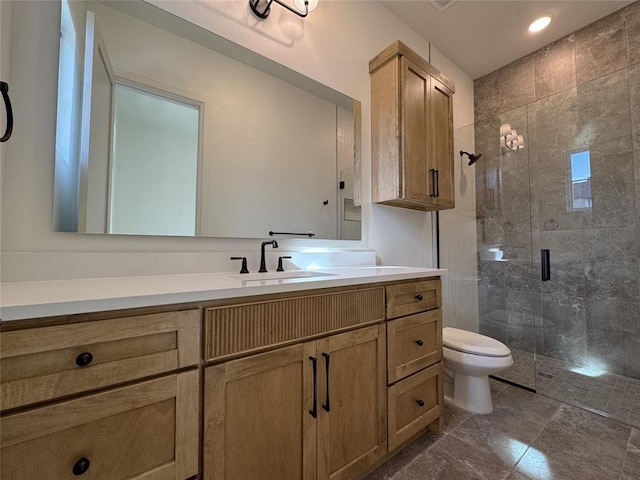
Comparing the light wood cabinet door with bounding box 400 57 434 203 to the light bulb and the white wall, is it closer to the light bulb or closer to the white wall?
the white wall

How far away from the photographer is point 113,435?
2.04ft

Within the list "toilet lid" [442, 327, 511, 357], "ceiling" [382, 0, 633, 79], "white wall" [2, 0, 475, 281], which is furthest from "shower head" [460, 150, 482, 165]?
"toilet lid" [442, 327, 511, 357]

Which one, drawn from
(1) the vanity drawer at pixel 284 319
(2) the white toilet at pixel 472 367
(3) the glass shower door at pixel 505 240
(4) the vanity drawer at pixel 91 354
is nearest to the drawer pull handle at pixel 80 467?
(4) the vanity drawer at pixel 91 354

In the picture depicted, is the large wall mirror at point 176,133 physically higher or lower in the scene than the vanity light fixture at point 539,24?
lower

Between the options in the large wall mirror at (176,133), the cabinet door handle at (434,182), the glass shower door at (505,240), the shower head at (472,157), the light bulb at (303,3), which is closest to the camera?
the large wall mirror at (176,133)

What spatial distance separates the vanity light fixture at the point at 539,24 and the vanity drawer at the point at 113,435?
10.7ft

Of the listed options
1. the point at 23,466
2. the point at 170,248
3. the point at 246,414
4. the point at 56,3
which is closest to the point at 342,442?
the point at 246,414

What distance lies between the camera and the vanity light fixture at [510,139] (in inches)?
95.3

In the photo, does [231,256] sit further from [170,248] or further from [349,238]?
[349,238]

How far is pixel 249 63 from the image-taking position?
4.56 feet

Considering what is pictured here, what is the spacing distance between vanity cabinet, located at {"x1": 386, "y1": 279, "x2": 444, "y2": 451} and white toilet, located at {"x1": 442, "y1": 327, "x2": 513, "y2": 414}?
27 centimetres

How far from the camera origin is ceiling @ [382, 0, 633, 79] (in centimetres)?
200

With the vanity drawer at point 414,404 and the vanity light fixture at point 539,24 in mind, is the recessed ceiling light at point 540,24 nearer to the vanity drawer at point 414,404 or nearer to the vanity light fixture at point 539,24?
the vanity light fixture at point 539,24

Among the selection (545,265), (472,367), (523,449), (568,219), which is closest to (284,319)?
(472,367)
